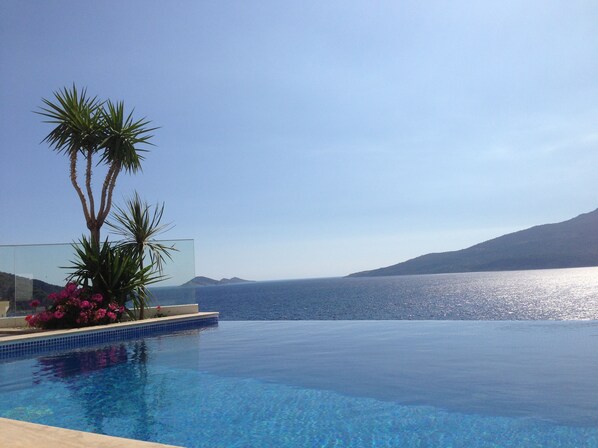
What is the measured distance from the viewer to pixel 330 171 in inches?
831

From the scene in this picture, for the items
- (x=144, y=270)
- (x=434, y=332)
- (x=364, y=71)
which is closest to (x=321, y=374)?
(x=434, y=332)

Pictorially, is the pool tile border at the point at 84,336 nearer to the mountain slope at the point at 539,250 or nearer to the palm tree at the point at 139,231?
the palm tree at the point at 139,231

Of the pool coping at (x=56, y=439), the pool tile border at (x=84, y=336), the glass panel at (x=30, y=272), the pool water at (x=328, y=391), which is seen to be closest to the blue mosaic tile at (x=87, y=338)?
the pool tile border at (x=84, y=336)

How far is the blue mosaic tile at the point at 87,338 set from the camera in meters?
8.79

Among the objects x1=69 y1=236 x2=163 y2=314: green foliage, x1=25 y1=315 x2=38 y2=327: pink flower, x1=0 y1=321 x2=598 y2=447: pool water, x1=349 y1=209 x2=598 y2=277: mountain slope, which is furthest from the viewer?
x1=349 y1=209 x2=598 y2=277: mountain slope

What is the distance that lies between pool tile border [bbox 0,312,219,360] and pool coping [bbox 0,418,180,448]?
21.3 ft

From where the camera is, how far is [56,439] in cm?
297

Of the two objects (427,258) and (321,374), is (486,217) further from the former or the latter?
(427,258)

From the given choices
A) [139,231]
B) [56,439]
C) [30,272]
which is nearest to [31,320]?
[30,272]

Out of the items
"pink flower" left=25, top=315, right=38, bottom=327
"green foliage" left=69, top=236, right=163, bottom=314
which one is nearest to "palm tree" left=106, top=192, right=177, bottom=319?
"green foliage" left=69, top=236, right=163, bottom=314

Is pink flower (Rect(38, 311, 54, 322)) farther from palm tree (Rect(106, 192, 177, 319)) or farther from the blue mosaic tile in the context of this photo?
palm tree (Rect(106, 192, 177, 319))

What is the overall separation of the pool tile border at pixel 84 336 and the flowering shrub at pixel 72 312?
43 centimetres

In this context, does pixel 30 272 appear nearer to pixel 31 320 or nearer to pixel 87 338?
pixel 31 320

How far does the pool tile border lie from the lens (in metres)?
8.82
